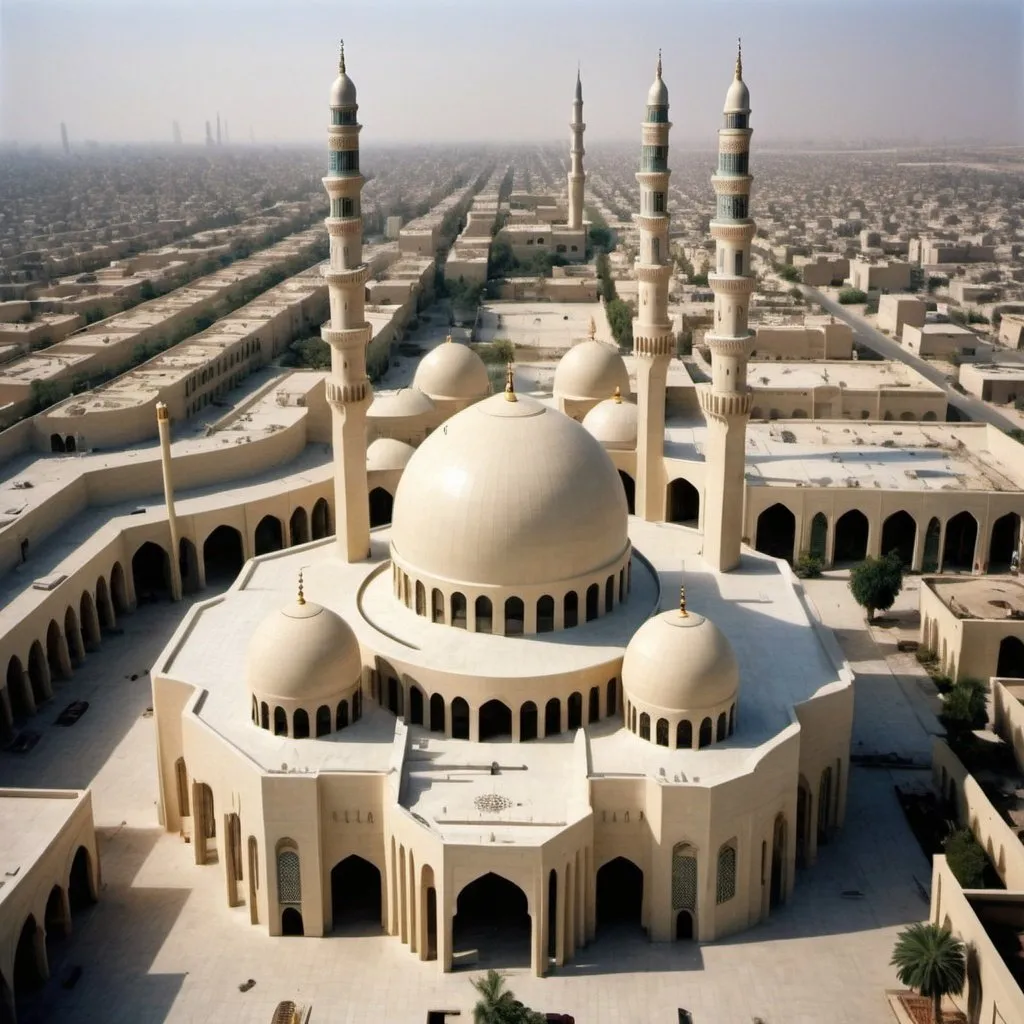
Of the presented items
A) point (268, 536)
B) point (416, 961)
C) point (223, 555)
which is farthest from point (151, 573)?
point (416, 961)

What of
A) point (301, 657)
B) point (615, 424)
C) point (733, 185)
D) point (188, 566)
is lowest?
point (188, 566)

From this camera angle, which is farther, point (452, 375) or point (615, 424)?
point (452, 375)

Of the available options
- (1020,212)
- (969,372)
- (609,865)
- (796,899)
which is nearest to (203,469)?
(609,865)

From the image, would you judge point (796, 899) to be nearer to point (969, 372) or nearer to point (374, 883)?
point (374, 883)

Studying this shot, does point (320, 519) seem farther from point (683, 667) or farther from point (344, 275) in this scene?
point (683, 667)

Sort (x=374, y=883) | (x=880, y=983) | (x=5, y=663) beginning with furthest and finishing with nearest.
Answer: (x=5, y=663) → (x=374, y=883) → (x=880, y=983)

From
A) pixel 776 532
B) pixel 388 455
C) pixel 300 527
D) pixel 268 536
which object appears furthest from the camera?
pixel 776 532
